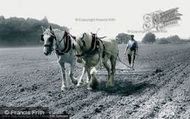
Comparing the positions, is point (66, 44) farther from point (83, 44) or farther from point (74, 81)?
point (74, 81)

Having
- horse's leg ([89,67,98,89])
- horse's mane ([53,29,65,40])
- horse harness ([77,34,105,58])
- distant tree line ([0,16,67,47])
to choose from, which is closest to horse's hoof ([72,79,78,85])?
horse's leg ([89,67,98,89])

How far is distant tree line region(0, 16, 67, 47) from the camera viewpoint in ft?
222

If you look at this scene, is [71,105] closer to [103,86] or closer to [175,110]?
[175,110]

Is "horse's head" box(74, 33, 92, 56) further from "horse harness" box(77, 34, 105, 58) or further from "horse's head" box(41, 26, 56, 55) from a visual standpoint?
"horse's head" box(41, 26, 56, 55)

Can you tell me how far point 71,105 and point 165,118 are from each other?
8.75 feet

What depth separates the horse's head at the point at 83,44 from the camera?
12.8m

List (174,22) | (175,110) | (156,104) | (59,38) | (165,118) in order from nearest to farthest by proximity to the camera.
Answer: (165,118) < (175,110) < (156,104) < (59,38) < (174,22)

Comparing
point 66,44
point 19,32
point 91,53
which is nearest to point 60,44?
point 66,44

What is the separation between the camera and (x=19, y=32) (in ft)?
232

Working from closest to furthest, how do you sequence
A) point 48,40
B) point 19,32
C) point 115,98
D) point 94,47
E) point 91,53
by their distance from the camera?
point 115,98 → point 48,40 → point 94,47 → point 91,53 → point 19,32

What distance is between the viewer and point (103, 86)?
14.0 meters

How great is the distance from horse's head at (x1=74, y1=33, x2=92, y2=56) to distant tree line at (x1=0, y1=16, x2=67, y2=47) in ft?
175

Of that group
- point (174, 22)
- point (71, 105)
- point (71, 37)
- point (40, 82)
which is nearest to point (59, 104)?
point (71, 105)

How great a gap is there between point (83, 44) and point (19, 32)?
59232 millimetres
